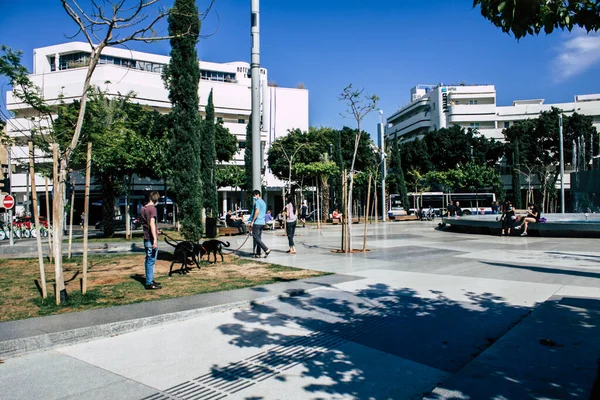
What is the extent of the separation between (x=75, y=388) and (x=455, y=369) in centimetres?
347

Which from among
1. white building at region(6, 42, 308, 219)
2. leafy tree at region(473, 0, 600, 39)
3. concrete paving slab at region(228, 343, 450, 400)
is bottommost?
concrete paving slab at region(228, 343, 450, 400)

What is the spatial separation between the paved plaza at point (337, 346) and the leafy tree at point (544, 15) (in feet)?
9.77

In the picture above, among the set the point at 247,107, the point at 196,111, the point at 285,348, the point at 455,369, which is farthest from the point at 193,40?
the point at 247,107

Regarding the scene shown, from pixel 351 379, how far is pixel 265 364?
2.97 ft

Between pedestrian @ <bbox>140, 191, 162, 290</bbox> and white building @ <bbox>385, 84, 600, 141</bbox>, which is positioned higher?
white building @ <bbox>385, 84, 600, 141</bbox>

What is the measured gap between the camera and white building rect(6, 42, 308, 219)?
44.4 m

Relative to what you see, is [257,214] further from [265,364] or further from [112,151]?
[112,151]

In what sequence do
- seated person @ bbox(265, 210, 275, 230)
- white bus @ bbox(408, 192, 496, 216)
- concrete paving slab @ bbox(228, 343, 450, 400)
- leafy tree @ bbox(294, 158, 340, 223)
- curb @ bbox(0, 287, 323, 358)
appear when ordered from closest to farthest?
concrete paving slab @ bbox(228, 343, 450, 400) → curb @ bbox(0, 287, 323, 358) → seated person @ bbox(265, 210, 275, 230) → leafy tree @ bbox(294, 158, 340, 223) → white bus @ bbox(408, 192, 496, 216)

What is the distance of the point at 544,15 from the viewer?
3.67 m

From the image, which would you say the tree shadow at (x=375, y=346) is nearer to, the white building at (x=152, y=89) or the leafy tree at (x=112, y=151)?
the leafy tree at (x=112, y=151)

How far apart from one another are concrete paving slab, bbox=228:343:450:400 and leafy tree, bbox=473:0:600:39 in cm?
314

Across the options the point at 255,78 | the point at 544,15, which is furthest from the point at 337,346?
the point at 255,78

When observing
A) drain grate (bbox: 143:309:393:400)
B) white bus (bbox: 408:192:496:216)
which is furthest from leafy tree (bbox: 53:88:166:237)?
white bus (bbox: 408:192:496:216)

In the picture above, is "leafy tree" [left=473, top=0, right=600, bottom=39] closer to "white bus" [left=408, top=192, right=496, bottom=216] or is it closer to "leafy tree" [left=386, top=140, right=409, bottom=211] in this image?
"white bus" [left=408, top=192, right=496, bottom=216]
